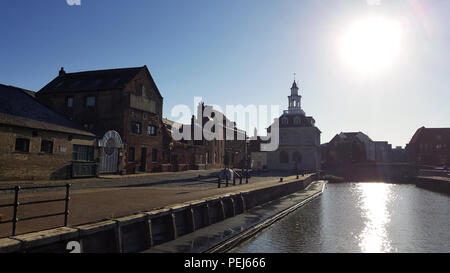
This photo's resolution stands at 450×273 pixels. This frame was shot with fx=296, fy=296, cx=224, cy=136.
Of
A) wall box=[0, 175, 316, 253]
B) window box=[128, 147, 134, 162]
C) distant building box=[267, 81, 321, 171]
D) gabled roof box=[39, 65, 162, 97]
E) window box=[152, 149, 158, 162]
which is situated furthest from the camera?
distant building box=[267, 81, 321, 171]


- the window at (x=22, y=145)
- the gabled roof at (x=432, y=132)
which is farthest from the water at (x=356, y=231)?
the gabled roof at (x=432, y=132)

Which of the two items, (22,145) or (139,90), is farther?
(139,90)

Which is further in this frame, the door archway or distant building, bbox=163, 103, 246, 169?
distant building, bbox=163, 103, 246, 169

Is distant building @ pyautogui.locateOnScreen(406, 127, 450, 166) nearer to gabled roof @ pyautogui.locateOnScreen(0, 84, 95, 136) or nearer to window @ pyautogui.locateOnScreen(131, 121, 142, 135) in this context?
window @ pyautogui.locateOnScreen(131, 121, 142, 135)

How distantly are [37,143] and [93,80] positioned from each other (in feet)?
45.1

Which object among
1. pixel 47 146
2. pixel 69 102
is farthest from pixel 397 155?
pixel 47 146

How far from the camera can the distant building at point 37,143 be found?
1941 centimetres

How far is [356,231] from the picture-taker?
1565cm

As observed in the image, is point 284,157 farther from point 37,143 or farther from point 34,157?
point 34,157

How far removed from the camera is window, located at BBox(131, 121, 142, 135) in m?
31.4

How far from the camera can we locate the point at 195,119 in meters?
53.0

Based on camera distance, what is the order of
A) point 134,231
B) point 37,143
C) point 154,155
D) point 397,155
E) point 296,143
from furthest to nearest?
point 397,155 < point 296,143 < point 154,155 < point 37,143 < point 134,231

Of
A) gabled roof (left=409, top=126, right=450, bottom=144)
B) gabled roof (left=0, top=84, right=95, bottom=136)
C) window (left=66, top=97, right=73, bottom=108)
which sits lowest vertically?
gabled roof (left=0, top=84, right=95, bottom=136)

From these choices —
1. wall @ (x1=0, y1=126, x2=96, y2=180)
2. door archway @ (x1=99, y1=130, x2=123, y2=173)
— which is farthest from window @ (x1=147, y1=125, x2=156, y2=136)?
wall @ (x1=0, y1=126, x2=96, y2=180)
